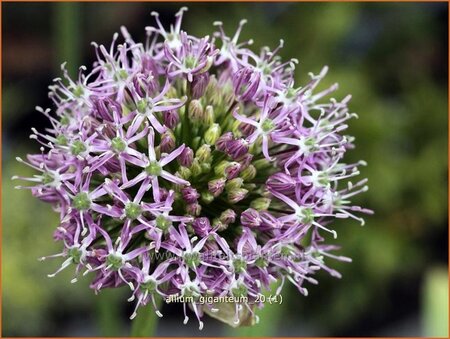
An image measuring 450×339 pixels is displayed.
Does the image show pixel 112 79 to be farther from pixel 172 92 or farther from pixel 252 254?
pixel 252 254

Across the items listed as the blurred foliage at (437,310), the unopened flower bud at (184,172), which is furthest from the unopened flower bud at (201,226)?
the blurred foliage at (437,310)

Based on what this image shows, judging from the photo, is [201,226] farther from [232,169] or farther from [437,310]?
[437,310]

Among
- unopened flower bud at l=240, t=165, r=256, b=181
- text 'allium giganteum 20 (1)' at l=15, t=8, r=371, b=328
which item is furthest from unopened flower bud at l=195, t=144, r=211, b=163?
unopened flower bud at l=240, t=165, r=256, b=181

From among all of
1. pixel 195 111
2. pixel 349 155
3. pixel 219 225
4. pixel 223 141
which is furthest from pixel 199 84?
pixel 349 155

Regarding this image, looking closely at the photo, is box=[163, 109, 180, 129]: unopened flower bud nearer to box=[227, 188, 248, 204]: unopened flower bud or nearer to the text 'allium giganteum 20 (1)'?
the text 'allium giganteum 20 (1)'

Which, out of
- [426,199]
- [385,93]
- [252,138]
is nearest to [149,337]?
[252,138]

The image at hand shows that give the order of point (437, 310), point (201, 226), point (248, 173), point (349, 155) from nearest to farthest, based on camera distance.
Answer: point (201, 226) → point (248, 173) → point (437, 310) → point (349, 155)

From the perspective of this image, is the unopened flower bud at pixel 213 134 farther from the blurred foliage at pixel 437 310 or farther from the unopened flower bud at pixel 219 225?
the blurred foliage at pixel 437 310
